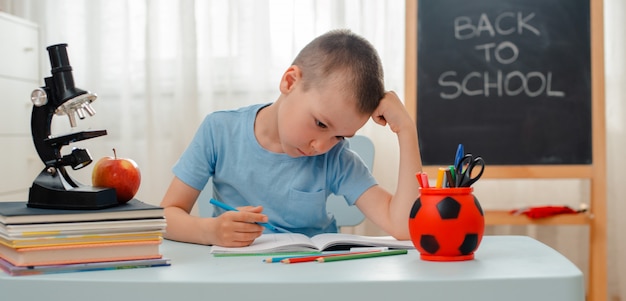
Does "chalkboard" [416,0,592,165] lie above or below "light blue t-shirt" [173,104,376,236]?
above

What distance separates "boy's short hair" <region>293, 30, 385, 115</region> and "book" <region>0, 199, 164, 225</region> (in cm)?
45

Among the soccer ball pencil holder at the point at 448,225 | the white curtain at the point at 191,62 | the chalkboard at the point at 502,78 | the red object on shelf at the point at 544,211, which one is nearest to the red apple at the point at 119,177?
the soccer ball pencil holder at the point at 448,225

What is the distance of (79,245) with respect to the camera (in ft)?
3.16

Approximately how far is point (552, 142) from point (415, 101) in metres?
0.50

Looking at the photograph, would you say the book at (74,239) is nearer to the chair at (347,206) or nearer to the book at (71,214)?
the book at (71,214)

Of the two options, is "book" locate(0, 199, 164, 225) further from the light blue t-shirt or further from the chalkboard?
the chalkboard

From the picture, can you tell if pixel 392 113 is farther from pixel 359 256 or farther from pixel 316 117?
pixel 359 256

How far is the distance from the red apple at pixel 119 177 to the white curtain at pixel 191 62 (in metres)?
2.01

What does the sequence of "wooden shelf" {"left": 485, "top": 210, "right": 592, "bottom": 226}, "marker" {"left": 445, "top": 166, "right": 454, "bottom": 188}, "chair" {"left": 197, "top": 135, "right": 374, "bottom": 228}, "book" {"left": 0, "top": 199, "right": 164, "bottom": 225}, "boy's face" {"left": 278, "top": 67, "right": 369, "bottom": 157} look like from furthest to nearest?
1. "wooden shelf" {"left": 485, "top": 210, "right": 592, "bottom": 226}
2. "chair" {"left": 197, "top": 135, "right": 374, "bottom": 228}
3. "boy's face" {"left": 278, "top": 67, "right": 369, "bottom": 157}
4. "marker" {"left": 445, "top": 166, "right": 454, "bottom": 188}
5. "book" {"left": 0, "top": 199, "right": 164, "bottom": 225}

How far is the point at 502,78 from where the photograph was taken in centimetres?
276

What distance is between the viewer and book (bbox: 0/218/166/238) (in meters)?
0.95

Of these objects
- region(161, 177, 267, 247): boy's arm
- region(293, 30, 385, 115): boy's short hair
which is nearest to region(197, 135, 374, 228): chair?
region(161, 177, 267, 247): boy's arm

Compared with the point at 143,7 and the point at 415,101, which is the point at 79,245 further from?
the point at 143,7

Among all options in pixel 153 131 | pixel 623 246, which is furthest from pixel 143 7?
pixel 623 246
